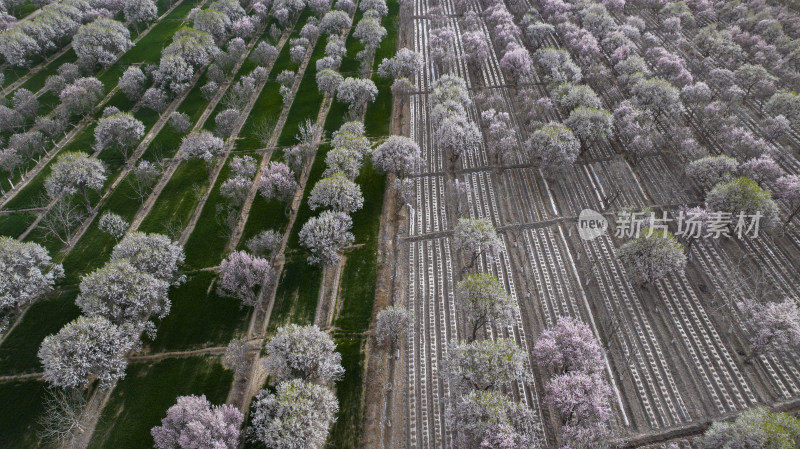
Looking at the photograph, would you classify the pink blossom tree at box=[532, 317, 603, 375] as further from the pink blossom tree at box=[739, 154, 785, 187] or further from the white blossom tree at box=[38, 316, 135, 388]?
the white blossom tree at box=[38, 316, 135, 388]

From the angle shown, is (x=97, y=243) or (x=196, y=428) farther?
(x=97, y=243)

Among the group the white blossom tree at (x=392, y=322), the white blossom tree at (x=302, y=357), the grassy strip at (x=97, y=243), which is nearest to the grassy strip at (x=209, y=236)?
the grassy strip at (x=97, y=243)

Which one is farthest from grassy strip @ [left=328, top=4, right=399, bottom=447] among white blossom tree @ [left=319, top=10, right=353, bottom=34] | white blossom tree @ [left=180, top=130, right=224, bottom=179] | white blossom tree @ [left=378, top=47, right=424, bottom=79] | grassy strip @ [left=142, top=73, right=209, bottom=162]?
white blossom tree @ [left=319, top=10, right=353, bottom=34]

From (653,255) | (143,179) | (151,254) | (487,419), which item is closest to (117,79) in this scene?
(143,179)

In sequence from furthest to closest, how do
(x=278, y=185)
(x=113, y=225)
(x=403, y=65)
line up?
(x=403, y=65), (x=278, y=185), (x=113, y=225)

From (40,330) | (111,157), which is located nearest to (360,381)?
(40,330)

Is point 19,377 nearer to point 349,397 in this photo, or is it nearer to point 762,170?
point 349,397

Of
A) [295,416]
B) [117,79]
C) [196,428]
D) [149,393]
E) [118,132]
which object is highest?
[117,79]

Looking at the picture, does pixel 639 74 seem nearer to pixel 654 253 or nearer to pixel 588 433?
pixel 654 253
